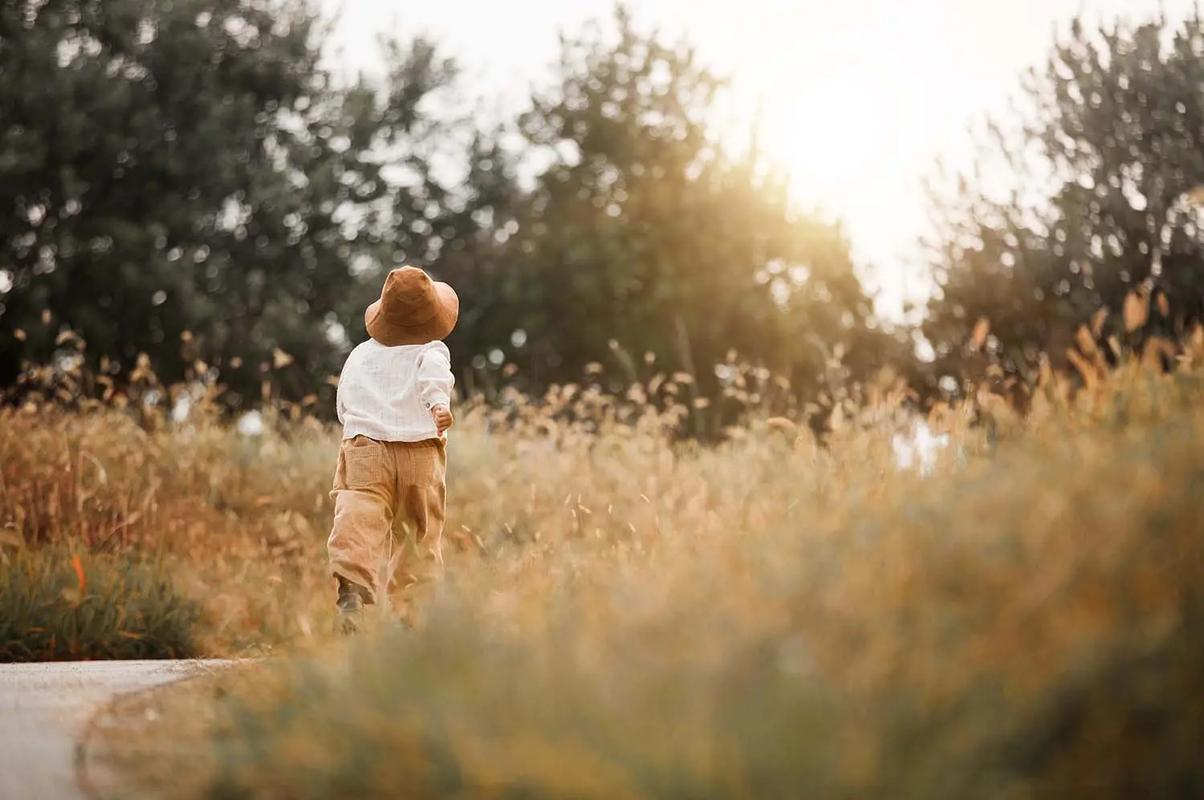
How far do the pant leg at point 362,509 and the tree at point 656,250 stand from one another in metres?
15.7

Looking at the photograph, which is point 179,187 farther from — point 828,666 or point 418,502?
point 828,666

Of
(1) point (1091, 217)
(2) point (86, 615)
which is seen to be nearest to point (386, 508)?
(2) point (86, 615)

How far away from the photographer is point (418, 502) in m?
5.08

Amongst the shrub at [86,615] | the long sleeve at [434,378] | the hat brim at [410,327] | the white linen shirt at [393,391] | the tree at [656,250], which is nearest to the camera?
the long sleeve at [434,378]

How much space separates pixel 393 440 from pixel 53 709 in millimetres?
1907

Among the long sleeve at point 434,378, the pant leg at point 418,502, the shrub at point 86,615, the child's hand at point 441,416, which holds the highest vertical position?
the long sleeve at point 434,378

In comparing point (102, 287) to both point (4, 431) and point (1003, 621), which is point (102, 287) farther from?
point (1003, 621)

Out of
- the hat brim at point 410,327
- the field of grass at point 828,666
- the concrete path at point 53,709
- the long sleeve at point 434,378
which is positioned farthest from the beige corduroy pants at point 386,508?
the field of grass at point 828,666

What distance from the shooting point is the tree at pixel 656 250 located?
21.3m

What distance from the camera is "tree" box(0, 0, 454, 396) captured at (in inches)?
663

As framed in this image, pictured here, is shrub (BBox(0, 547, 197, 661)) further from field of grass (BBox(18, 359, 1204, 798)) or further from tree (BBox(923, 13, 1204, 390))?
tree (BBox(923, 13, 1204, 390))

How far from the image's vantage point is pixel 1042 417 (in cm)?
360

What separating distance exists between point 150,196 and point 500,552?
1531cm

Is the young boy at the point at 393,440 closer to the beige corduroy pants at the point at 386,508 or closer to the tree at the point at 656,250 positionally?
the beige corduroy pants at the point at 386,508
